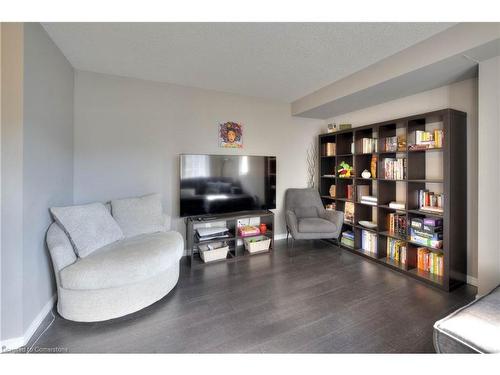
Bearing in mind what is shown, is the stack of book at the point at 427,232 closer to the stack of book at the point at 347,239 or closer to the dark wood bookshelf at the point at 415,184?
the dark wood bookshelf at the point at 415,184

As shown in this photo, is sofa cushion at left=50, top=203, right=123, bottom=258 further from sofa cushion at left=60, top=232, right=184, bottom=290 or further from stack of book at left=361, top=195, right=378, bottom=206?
stack of book at left=361, top=195, right=378, bottom=206

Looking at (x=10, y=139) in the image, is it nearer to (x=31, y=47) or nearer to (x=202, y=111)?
(x=31, y=47)

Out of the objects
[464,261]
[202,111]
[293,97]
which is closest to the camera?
[464,261]

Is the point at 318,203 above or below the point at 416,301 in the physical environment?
above

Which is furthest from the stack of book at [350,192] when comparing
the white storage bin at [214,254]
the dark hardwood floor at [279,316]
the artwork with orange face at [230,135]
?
the white storage bin at [214,254]

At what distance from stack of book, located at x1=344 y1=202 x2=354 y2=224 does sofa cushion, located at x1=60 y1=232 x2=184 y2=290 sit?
254cm

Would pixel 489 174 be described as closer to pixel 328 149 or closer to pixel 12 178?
pixel 328 149

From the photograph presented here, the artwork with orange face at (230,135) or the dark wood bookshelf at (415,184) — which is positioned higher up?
the artwork with orange face at (230,135)

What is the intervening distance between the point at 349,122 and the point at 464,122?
1461 mm

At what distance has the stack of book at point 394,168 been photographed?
103 inches

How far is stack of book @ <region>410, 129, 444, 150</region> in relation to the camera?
2282mm

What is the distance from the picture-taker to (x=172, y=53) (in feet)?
6.96

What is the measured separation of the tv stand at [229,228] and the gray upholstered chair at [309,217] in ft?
1.09

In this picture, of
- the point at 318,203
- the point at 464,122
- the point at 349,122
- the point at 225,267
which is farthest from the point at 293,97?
the point at 225,267
